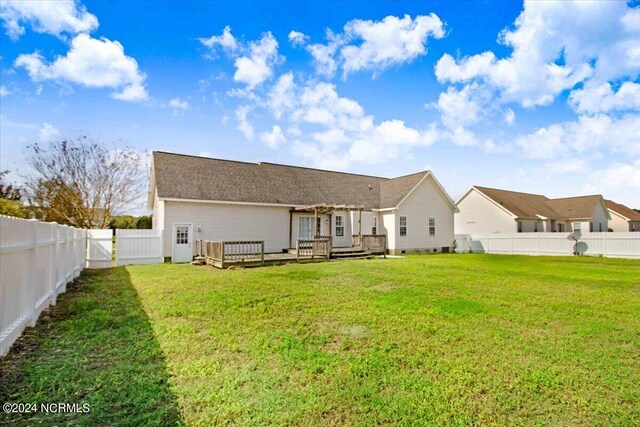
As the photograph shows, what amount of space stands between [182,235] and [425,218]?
1661 cm

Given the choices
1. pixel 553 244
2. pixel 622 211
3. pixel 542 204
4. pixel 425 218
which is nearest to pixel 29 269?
pixel 425 218

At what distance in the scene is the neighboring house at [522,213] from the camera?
2956 cm

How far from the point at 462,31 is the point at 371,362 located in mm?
14598

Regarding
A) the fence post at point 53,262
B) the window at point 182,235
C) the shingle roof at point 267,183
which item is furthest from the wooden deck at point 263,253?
the fence post at point 53,262

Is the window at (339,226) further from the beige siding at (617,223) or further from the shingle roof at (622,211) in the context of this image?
the shingle roof at (622,211)

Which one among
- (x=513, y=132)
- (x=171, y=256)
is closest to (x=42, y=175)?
(x=171, y=256)

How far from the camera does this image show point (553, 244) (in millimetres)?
22469

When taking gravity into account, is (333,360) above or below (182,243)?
below

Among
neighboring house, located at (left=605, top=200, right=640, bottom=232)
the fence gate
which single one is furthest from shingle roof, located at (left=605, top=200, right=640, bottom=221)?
the fence gate

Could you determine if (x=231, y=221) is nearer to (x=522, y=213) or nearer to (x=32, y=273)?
(x=32, y=273)

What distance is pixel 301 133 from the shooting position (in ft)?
65.4

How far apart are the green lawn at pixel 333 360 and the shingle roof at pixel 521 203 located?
79.7 ft

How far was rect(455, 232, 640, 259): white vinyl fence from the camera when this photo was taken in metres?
19.7

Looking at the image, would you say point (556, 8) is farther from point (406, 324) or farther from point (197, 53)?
point (197, 53)
